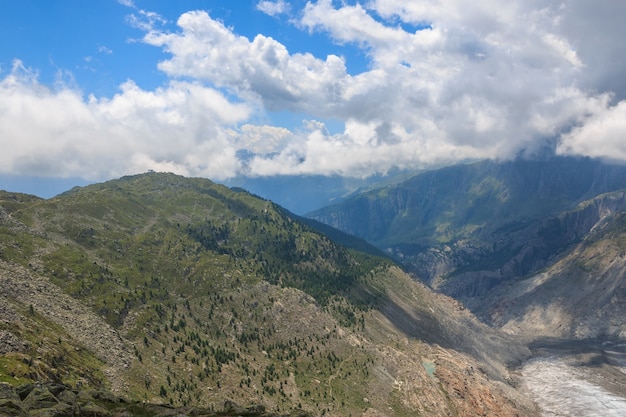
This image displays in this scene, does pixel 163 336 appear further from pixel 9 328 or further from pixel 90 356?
pixel 9 328

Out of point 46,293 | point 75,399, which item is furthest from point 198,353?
point 75,399

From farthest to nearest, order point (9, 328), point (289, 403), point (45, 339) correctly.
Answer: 1. point (289, 403)
2. point (45, 339)
3. point (9, 328)

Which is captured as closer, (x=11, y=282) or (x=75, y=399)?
(x=75, y=399)

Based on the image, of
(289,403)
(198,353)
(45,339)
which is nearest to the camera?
(45,339)

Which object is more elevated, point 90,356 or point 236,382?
point 90,356

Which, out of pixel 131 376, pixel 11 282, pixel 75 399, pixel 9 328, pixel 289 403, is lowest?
pixel 289 403

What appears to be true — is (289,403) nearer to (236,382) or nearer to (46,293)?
(236,382)

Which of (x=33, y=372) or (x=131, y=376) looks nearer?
(x=33, y=372)

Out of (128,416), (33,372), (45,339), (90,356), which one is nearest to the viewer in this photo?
(128,416)

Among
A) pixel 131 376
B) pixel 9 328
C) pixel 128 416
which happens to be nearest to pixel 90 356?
pixel 131 376
